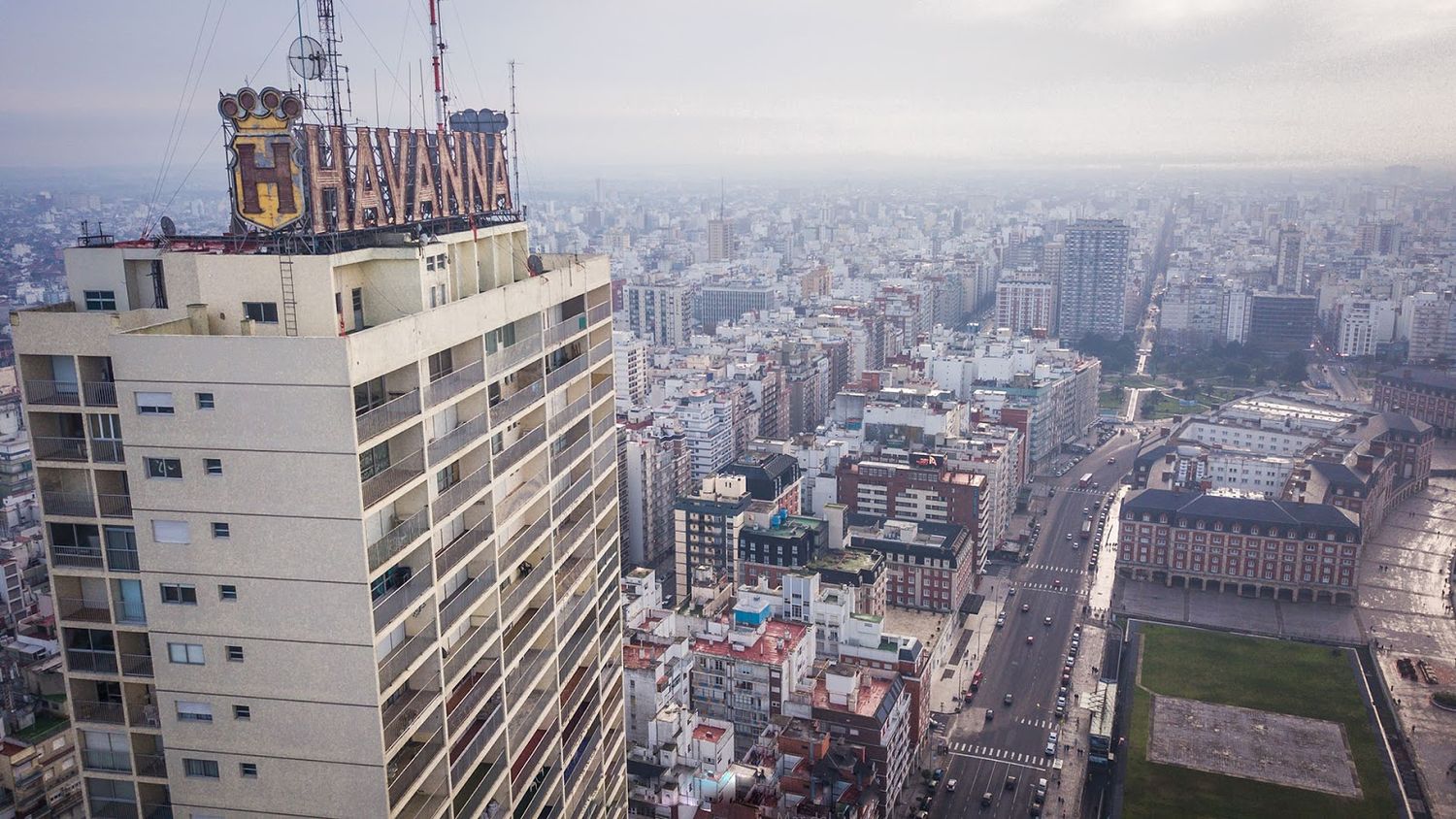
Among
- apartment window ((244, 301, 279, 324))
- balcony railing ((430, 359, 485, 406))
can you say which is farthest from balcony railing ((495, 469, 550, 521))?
apartment window ((244, 301, 279, 324))

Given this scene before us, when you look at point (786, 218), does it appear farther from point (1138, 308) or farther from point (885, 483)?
point (885, 483)

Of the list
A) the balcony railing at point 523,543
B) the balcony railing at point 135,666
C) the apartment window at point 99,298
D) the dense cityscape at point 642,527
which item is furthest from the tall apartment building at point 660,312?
the balcony railing at point 135,666

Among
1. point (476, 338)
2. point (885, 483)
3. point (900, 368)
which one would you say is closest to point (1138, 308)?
point (900, 368)

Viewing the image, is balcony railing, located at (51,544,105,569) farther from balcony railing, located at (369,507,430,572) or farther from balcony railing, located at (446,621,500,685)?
balcony railing, located at (446,621,500,685)

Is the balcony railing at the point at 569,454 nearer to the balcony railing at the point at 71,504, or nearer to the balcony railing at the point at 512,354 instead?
the balcony railing at the point at 512,354

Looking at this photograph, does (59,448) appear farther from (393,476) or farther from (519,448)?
(519,448)

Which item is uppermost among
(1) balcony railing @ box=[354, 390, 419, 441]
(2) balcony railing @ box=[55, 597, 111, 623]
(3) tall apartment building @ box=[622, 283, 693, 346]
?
(1) balcony railing @ box=[354, 390, 419, 441]
